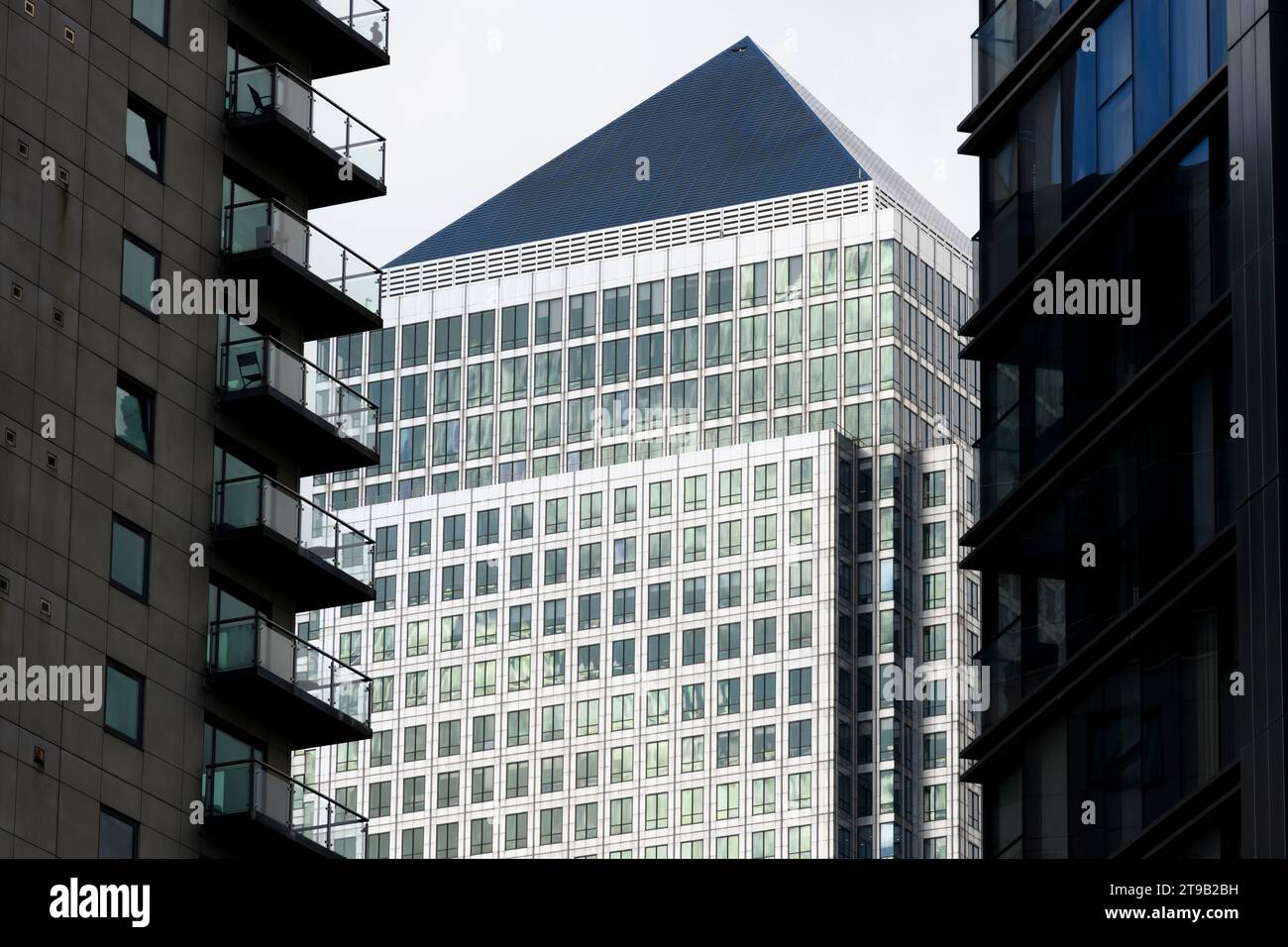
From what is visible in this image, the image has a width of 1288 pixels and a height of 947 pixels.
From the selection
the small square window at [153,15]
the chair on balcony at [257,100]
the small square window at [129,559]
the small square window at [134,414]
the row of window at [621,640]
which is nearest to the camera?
the small square window at [129,559]

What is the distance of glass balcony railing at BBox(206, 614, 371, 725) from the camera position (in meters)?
61.8

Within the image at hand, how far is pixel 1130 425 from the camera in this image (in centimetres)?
4953

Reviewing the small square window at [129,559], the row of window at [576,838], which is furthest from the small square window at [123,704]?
the row of window at [576,838]

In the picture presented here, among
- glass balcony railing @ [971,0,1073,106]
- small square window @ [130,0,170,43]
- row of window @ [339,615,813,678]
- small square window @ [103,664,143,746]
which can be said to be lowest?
small square window @ [103,664,143,746]

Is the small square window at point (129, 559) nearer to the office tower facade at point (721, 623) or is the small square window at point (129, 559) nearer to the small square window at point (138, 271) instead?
the small square window at point (138, 271)

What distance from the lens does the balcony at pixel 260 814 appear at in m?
60.5

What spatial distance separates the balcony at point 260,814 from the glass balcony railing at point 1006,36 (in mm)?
19864

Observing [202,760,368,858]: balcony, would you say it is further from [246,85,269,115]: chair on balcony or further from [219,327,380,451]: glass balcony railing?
[246,85,269,115]: chair on balcony

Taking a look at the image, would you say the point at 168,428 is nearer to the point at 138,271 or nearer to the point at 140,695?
the point at 138,271

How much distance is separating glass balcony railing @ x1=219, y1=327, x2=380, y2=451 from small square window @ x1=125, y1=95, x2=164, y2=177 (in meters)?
4.29

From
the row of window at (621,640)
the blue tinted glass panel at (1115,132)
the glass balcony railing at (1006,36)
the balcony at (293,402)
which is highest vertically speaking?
the row of window at (621,640)

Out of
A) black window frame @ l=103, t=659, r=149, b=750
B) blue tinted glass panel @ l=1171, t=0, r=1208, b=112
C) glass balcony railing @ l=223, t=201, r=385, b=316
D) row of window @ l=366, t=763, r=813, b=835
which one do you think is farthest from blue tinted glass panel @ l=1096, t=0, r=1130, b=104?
row of window @ l=366, t=763, r=813, b=835

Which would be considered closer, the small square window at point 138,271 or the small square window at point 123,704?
the small square window at point 123,704
